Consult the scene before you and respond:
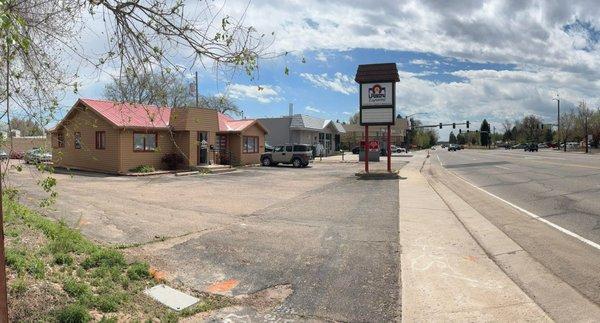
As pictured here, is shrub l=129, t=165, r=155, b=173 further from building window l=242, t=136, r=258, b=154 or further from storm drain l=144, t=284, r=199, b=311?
storm drain l=144, t=284, r=199, b=311

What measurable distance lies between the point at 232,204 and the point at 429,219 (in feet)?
17.6

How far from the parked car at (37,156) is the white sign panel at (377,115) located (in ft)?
71.2

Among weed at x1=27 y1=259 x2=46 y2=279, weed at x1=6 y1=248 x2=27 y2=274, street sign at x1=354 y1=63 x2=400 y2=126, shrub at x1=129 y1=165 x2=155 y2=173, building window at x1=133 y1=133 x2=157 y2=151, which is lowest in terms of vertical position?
weed at x1=27 y1=259 x2=46 y2=279

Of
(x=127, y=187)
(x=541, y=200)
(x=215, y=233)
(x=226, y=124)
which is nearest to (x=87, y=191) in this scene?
(x=127, y=187)

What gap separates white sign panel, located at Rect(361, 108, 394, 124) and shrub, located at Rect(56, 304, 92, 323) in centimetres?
2220

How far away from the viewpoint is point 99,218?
10195 millimetres

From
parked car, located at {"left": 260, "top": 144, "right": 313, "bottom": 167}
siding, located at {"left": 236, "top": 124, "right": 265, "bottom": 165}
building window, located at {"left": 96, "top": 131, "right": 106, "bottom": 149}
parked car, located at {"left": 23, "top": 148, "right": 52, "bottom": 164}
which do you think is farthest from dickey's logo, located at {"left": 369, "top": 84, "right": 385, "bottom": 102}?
parked car, located at {"left": 23, "top": 148, "right": 52, "bottom": 164}

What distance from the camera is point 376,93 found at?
25.7 meters

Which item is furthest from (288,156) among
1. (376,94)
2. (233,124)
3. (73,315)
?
(73,315)

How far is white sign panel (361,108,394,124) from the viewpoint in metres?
25.5

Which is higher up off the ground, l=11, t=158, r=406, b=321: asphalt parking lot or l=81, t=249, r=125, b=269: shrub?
l=81, t=249, r=125, b=269: shrub

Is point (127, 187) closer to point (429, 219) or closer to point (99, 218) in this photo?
point (99, 218)

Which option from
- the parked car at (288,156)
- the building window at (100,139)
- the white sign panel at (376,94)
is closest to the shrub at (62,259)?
the white sign panel at (376,94)

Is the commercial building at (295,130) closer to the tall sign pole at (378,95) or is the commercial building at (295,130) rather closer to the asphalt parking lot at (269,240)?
the tall sign pole at (378,95)
